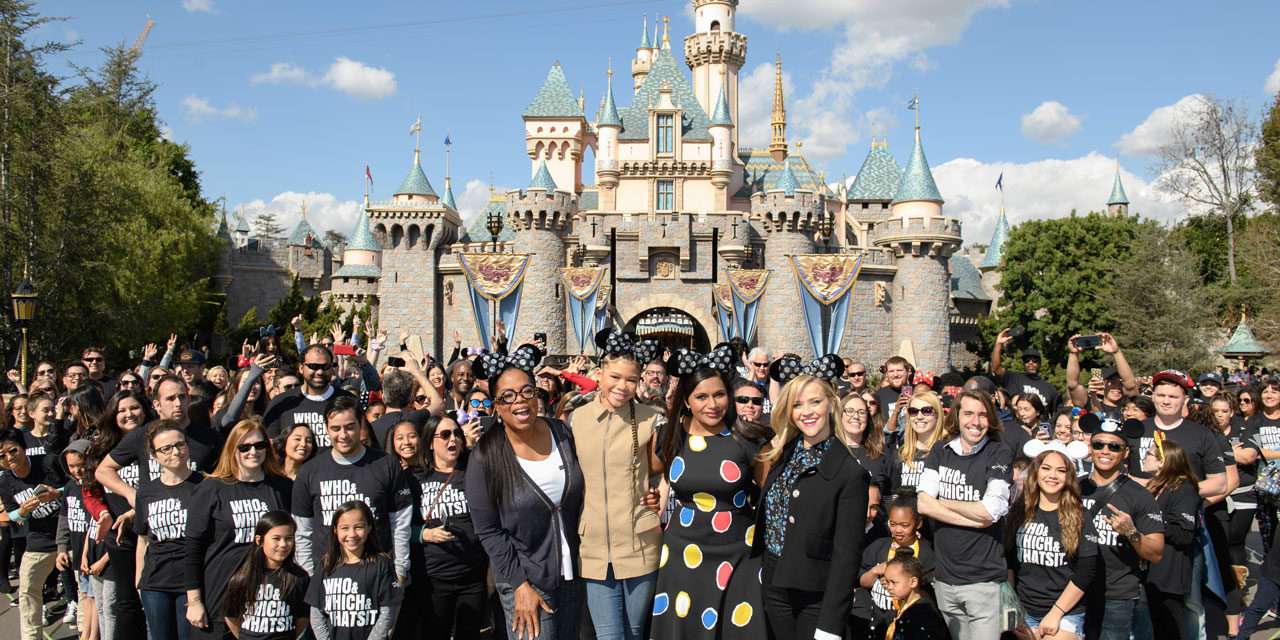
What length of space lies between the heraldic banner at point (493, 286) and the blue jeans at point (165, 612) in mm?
23872

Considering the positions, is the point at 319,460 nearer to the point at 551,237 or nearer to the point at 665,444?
the point at 665,444

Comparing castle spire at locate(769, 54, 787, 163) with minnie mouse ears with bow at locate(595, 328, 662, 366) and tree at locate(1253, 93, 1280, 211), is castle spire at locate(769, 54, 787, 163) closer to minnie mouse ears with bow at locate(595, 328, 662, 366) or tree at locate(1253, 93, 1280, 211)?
tree at locate(1253, 93, 1280, 211)

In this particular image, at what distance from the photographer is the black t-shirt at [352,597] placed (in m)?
4.48

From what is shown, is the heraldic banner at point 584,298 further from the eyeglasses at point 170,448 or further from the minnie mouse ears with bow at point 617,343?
the eyeglasses at point 170,448

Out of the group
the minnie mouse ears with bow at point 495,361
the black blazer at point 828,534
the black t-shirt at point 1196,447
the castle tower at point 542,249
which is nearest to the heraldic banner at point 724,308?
the castle tower at point 542,249

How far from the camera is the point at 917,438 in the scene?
5.65 m

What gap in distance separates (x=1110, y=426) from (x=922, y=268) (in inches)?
1080

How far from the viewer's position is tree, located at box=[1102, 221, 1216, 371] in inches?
1085

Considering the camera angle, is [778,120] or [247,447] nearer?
[247,447]

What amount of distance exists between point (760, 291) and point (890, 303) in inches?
216

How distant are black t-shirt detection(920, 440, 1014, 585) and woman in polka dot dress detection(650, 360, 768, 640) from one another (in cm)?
108

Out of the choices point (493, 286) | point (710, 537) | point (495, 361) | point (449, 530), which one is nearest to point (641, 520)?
point (710, 537)

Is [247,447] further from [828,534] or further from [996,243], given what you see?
[996,243]

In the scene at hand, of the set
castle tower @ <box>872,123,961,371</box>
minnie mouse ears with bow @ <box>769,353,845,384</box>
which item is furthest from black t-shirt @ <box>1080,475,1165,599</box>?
castle tower @ <box>872,123,961,371</box>
